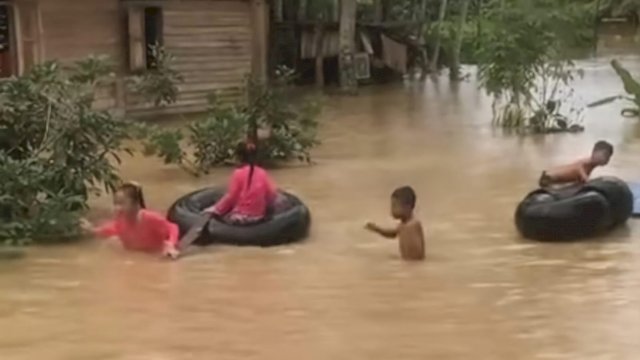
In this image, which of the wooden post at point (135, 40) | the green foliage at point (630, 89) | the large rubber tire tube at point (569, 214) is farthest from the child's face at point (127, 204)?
the green foliage at point (630, 89)

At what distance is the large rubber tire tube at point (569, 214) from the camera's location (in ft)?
39.9

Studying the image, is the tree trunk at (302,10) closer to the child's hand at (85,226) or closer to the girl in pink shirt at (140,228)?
the child's hand at (85,226)

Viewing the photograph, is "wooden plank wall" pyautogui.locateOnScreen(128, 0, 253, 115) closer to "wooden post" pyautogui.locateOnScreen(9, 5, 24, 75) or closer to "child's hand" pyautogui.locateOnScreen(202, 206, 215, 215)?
"wooden post" pyautogui.locateOnScreen(9, 5, 24, 75)

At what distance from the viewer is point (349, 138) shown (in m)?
22.0

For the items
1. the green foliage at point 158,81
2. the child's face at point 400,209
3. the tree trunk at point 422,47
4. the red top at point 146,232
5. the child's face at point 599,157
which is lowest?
the tree trunk at point 422,47

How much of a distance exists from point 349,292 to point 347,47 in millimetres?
23623

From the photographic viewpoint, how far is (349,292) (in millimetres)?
10109

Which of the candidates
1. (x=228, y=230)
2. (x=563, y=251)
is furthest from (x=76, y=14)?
(x=563, y=251)

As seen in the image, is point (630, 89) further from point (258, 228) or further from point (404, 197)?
point (258, 228)

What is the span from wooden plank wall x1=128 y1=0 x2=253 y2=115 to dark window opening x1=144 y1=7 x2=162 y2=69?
23 centimetres

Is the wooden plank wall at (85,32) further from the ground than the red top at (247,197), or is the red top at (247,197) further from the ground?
the wooden plank wall at (85,32)

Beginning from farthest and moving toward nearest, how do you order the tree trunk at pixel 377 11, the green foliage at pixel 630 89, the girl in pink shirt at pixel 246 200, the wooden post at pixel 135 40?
the tree trunk at pixel 377 11 → the wooden post at pixel 135 40 → the green foliage at pixel 630 89 → the girl in pink shirt at pixel 246 200

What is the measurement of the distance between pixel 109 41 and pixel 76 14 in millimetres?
1063

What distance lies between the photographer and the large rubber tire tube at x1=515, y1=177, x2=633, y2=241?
479 inches
